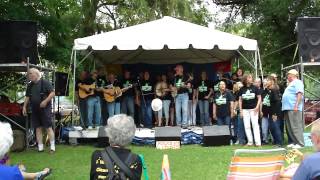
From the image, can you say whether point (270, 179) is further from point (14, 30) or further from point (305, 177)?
point (14, 30)

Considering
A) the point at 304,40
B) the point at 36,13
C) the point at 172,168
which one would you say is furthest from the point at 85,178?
the point at 36,13

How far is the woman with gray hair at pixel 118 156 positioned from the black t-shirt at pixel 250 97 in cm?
750

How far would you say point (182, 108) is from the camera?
43.4 feet

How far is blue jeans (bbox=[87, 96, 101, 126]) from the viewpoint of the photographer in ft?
42.6

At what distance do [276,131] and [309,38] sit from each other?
8.83 feet

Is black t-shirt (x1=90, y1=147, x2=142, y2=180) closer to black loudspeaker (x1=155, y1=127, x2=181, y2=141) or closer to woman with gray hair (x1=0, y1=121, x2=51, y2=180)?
woman with gray hair (x1=0, y1=121, x2=51, y2=180)

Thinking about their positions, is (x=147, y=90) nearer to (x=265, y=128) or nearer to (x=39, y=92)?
(x=265, y=128)

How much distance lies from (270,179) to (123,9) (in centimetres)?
1611

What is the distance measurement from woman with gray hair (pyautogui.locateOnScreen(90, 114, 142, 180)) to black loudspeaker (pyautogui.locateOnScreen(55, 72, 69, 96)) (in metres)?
10.8


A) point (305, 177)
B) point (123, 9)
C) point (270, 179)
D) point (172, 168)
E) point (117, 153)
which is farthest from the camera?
point (123, 9)

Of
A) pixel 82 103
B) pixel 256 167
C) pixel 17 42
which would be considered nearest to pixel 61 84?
pixel 82 103

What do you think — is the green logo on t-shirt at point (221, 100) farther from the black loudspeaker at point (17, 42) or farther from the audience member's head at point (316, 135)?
the audience member's head at point (316, 135)

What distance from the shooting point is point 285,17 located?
24.4 meters

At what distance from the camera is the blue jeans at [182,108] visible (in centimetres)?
1315
